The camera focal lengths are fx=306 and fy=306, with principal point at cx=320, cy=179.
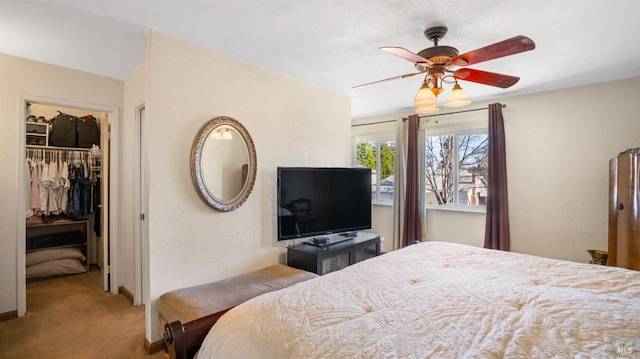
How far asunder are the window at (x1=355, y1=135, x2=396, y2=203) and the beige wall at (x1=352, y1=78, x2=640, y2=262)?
4.92ft

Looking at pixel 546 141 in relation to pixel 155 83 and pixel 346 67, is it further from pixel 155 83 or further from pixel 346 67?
pixel 155 83

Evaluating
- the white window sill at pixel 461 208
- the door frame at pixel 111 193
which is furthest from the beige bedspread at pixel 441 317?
the door frame at pixel 111 193

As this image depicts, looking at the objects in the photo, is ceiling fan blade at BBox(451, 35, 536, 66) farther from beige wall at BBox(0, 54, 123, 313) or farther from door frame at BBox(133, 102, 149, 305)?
beige wall at BBox(0, 54, 123, 313)

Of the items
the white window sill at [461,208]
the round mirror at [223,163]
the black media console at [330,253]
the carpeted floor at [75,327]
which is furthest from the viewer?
the white window sill at [461,208]

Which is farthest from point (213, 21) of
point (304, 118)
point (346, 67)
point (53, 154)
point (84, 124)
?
point (53, 154)

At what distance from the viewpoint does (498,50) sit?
5.79 feet

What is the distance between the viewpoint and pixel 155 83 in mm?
2262

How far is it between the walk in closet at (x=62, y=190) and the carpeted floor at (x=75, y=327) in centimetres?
49

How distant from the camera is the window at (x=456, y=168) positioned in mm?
4207

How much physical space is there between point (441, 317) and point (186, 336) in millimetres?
1002

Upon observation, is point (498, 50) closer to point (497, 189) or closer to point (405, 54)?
point (405, 54)

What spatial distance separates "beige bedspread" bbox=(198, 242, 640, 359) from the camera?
0.97 m

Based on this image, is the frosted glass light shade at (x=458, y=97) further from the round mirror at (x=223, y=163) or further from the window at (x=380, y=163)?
the window at (x=380, y=163)

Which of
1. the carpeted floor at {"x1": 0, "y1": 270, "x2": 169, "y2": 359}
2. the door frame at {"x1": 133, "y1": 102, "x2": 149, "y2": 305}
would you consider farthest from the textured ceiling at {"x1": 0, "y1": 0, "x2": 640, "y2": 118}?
the carpeted floor at {"x1": 0, "y1": 270, "x2": 169, "y2": 359}
